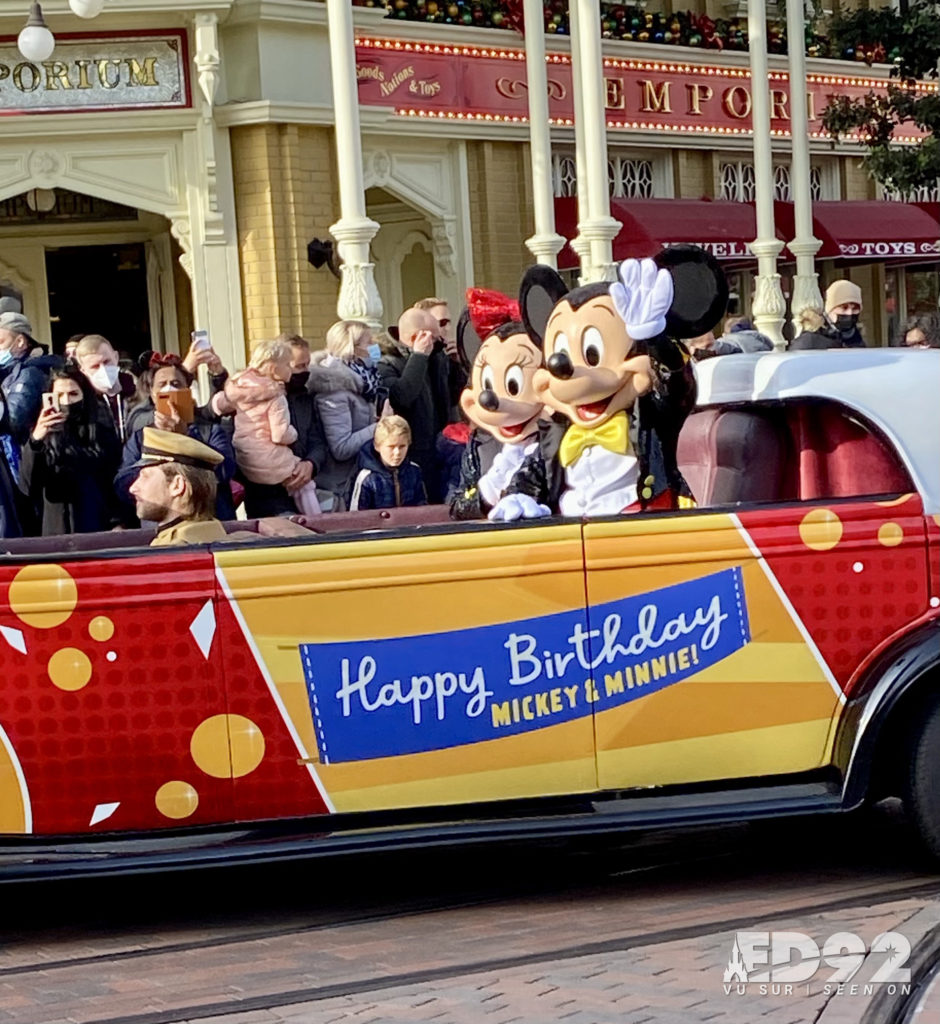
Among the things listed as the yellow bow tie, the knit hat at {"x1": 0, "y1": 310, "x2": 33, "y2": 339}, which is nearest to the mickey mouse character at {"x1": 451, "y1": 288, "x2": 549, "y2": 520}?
the yellow bow tie

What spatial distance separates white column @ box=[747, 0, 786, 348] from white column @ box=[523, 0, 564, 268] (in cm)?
314

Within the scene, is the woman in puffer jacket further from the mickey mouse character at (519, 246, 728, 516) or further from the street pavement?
the street pavement

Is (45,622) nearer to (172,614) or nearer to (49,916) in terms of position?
(172,614)

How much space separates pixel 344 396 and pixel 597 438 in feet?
10.9

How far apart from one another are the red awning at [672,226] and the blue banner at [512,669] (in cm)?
1509

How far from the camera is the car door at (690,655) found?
566 cm

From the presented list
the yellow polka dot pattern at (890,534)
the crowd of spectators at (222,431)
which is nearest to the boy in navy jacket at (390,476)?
the crowd of spectators at (222,431)

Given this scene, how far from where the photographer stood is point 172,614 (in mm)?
5527

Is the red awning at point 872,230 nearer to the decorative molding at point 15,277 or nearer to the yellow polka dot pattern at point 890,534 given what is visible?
the decorative molding at point 15,277

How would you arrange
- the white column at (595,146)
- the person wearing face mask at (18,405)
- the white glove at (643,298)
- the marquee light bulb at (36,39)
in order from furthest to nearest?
1. the white column at (595,146)
2. the marquee light bulb at (36,39)
3. the person wearing face mask at (18,405)
4. the white glove at (643,298)

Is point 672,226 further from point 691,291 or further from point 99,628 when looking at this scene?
point 99,628

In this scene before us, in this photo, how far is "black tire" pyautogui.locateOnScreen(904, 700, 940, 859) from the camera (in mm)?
5734

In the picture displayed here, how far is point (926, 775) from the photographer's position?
5738 millimetres
